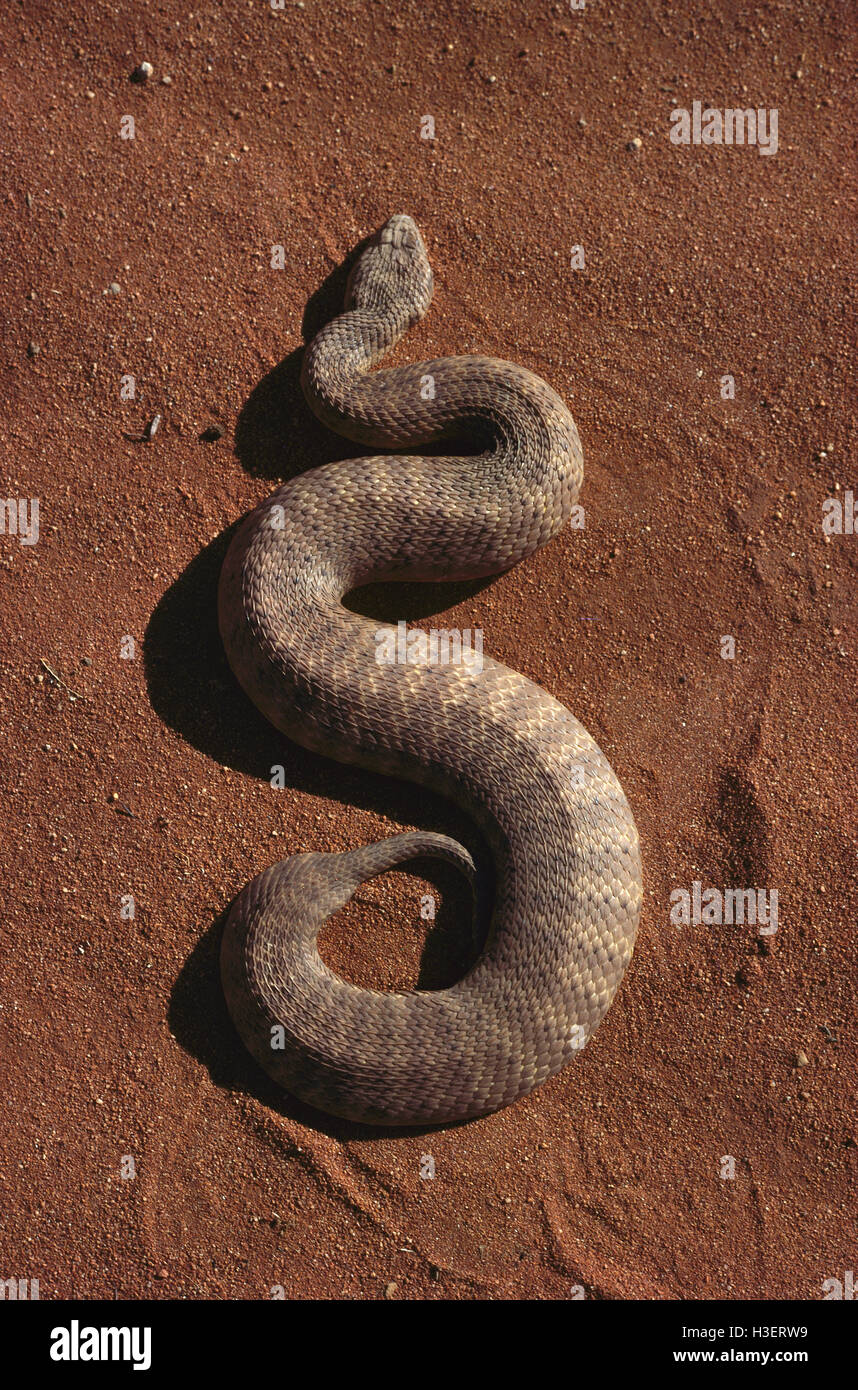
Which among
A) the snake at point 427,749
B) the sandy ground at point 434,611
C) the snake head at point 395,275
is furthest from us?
the snake head at point 395,275

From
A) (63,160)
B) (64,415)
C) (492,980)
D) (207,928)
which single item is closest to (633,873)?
(492,980)

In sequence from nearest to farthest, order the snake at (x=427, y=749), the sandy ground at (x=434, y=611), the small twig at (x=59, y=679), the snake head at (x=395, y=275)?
the snake at (x=427, y=749), the sandy ground at (x=434, y=611), the snake head at (x=395, y=275), the small twig at (x=59, y=679)

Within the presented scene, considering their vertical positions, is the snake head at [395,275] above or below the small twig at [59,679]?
above

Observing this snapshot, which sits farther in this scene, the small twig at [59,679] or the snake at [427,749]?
the small twig at [59,679]

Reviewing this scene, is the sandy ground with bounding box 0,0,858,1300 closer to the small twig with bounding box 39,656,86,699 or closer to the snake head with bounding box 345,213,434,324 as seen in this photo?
the small twig with bounding box 39,656,86,699

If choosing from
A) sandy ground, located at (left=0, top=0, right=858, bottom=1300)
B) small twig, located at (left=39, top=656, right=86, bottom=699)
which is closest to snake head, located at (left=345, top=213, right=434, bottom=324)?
sandy ground, located at (left=0, top=0, right=858, bottom=1300)

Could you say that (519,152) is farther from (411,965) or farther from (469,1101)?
(469,1101)

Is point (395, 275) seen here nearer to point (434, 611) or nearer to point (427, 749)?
point (434, 611)

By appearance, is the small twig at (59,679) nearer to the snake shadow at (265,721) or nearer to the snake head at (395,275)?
the snake shadow at (265,721)

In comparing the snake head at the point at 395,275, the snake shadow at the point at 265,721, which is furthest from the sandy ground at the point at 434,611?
the snake head at the point at 395,275
